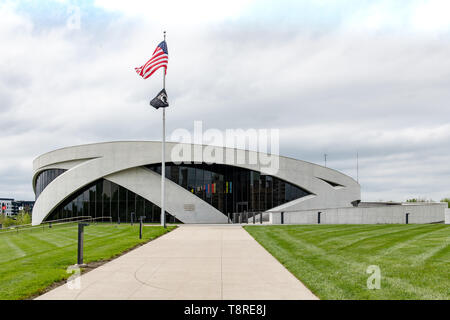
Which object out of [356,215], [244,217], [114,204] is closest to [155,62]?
[114,204]

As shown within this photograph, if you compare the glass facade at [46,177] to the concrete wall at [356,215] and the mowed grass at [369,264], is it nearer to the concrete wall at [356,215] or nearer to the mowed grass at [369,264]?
the concrete wall at [356,215]

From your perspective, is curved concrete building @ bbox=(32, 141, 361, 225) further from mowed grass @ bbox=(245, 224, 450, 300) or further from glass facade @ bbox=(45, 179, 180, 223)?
mowed grass @ bbox=(245, 224, 450, 300)

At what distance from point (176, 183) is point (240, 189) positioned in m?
6.67

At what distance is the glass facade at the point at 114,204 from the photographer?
40.0 metres

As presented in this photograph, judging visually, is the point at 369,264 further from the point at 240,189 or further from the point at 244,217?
the point at 240,189

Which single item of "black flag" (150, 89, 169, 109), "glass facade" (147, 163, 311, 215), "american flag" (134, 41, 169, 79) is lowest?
"glass facade" (147, 163, 311, 215)

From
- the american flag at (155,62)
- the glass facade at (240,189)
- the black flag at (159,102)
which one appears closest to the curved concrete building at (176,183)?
the glass facade at (240,189)

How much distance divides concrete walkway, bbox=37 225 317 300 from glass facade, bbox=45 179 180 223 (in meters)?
27.7

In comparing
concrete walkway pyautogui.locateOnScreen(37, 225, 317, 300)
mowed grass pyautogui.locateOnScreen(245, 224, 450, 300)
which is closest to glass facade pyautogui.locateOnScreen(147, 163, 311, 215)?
mowed grass pyautogui.locateOnScreen(245, 224, 450, 300)

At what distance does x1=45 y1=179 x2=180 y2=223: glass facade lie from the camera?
40031 millimetres

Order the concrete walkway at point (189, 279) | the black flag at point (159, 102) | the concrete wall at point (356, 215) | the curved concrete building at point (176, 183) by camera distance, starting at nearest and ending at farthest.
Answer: the concrete walkway at point (189, 279) < the black flag at point (159, 102) < the concrete wall at point (356, 215) < the curved concrete building at point (176, 183)

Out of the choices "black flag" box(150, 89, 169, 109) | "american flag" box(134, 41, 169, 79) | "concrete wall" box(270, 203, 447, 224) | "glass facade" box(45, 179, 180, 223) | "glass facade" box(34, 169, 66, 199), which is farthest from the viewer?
"glass facade" box(34, 169, 66, 199)
